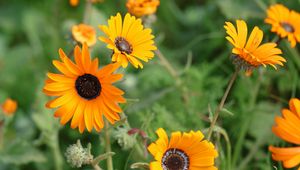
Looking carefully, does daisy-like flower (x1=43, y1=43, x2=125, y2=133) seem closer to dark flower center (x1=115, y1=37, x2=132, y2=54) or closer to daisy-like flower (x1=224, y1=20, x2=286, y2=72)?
dark flower center (x1=115, y1=37, x2=132, y2=54)

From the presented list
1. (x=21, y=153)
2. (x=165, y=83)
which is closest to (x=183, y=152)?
(x=165, y=83)

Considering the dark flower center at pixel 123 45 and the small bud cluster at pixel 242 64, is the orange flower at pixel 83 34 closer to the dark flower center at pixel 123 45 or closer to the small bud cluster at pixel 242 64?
the dark flower center at pixel 123 45

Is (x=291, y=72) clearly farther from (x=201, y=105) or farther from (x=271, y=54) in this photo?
(x=271, y=54)

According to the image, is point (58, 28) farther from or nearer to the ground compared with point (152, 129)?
farther from the ground

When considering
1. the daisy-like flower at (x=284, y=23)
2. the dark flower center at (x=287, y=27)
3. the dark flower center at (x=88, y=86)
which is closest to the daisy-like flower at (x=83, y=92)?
the dark flower center at (x=88, y=86)

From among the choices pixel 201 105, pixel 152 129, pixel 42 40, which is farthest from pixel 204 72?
pixel 42 40
